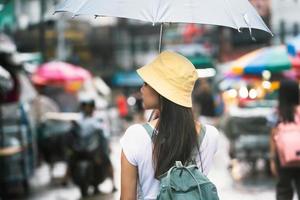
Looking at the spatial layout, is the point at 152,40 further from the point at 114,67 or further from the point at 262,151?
the point at 262,151

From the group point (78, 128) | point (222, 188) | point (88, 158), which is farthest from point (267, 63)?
point (78, 128)

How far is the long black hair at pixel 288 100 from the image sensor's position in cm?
652

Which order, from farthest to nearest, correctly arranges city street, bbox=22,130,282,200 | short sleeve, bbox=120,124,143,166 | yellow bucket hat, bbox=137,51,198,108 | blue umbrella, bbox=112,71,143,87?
blue umbrella, bbox=112,71,143,87
city street, bbox=22,130,282,200
yellow bucket hat, bbox=137,51,198,108
short sleeve, bbox=120,124,143,166

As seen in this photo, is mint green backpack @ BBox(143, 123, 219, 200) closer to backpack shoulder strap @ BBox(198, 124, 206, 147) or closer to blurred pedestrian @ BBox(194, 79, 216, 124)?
backpack shoulder strap @ BBox(198, 124, 206, 147)

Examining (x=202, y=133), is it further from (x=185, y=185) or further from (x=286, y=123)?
(x=286, y=123)

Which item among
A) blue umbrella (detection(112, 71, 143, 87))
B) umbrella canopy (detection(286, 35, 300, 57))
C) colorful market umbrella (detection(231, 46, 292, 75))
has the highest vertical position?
umbrella canopy (detection(286, 35, 300, 57))

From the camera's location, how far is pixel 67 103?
1733 cm

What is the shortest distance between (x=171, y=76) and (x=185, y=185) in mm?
639

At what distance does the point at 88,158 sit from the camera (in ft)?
35.8

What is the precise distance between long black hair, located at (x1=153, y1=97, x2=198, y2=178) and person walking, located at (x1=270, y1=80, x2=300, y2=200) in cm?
300

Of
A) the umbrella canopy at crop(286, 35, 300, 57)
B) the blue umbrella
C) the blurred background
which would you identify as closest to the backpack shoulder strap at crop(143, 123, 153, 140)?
the blurred background

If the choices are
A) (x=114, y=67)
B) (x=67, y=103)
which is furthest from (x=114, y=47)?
(x=67, y=103)

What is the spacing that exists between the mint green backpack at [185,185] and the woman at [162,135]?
0.46 ft

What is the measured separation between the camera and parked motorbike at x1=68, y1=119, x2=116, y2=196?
1075 centimetres
